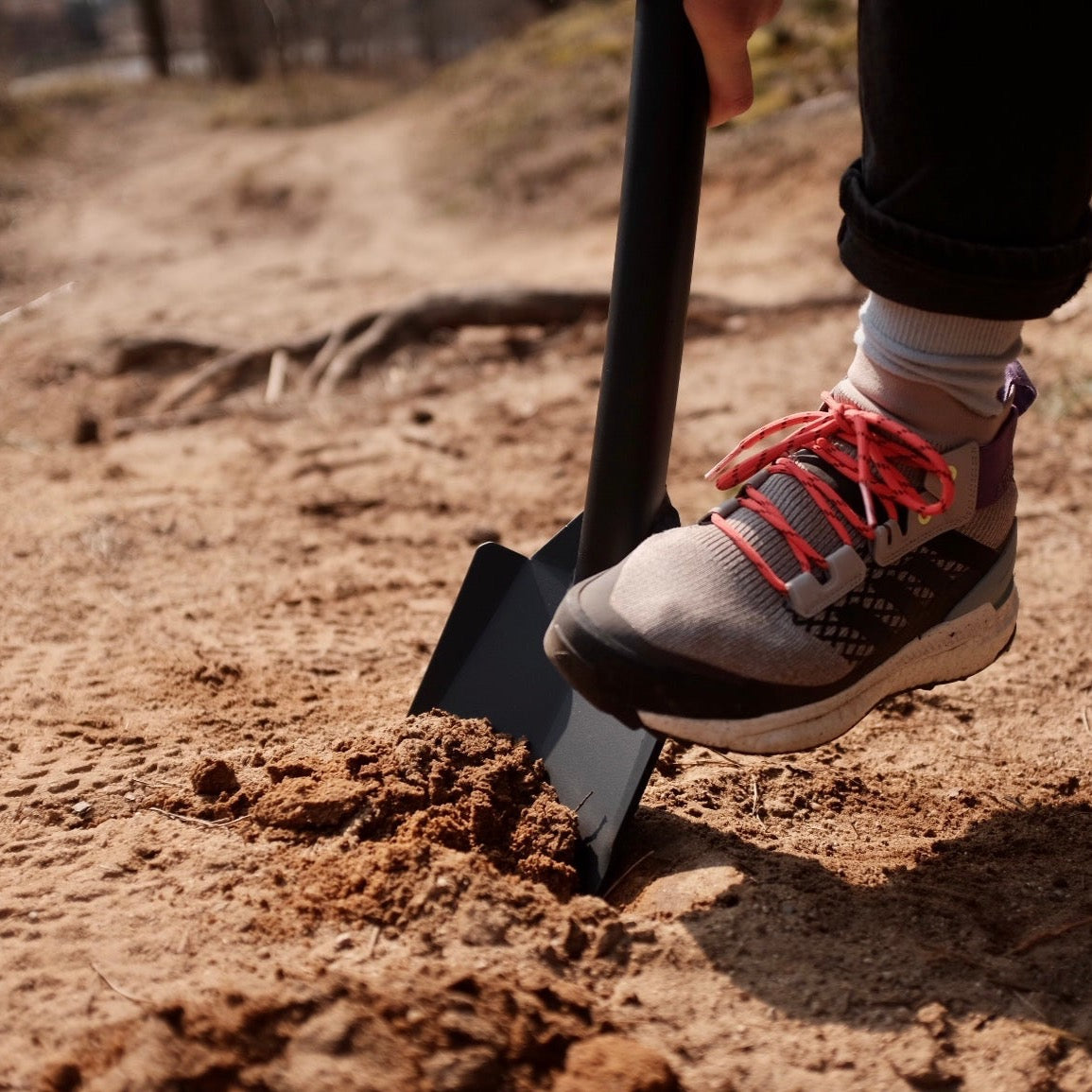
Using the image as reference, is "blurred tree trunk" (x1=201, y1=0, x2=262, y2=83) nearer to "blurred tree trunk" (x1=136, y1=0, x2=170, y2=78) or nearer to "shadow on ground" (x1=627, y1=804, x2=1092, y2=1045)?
"blurred tree trunk" (x1=136, y1=0, x2=170, y2=78)

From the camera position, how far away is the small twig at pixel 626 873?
60.0 inches

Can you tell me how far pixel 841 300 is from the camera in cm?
428

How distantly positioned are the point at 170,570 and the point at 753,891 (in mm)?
1594

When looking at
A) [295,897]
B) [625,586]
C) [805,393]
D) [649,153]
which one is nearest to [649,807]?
[625,586]

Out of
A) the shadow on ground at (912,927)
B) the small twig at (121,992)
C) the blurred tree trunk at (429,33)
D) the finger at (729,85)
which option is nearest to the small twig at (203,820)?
the small twig at (121,992)

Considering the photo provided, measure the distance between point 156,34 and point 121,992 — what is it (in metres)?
16.6

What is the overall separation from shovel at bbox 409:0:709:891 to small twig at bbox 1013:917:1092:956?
469 millimetres

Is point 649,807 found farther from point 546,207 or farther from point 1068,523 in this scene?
point 546,207

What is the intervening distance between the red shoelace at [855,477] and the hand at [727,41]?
1.41 feet

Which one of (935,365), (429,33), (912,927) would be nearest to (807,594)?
(935,365)

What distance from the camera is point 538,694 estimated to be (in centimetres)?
174

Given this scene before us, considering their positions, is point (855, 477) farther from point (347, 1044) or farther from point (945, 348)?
point (347, 1044)

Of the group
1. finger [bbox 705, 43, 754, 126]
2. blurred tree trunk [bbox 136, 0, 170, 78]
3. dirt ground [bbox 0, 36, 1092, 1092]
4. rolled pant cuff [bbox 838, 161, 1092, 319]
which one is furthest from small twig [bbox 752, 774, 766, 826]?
blurred tree trunk [bbox 136, 0, 170, 78]

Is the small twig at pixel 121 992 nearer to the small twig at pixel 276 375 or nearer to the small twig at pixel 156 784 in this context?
the small twig at pixel 156 784
